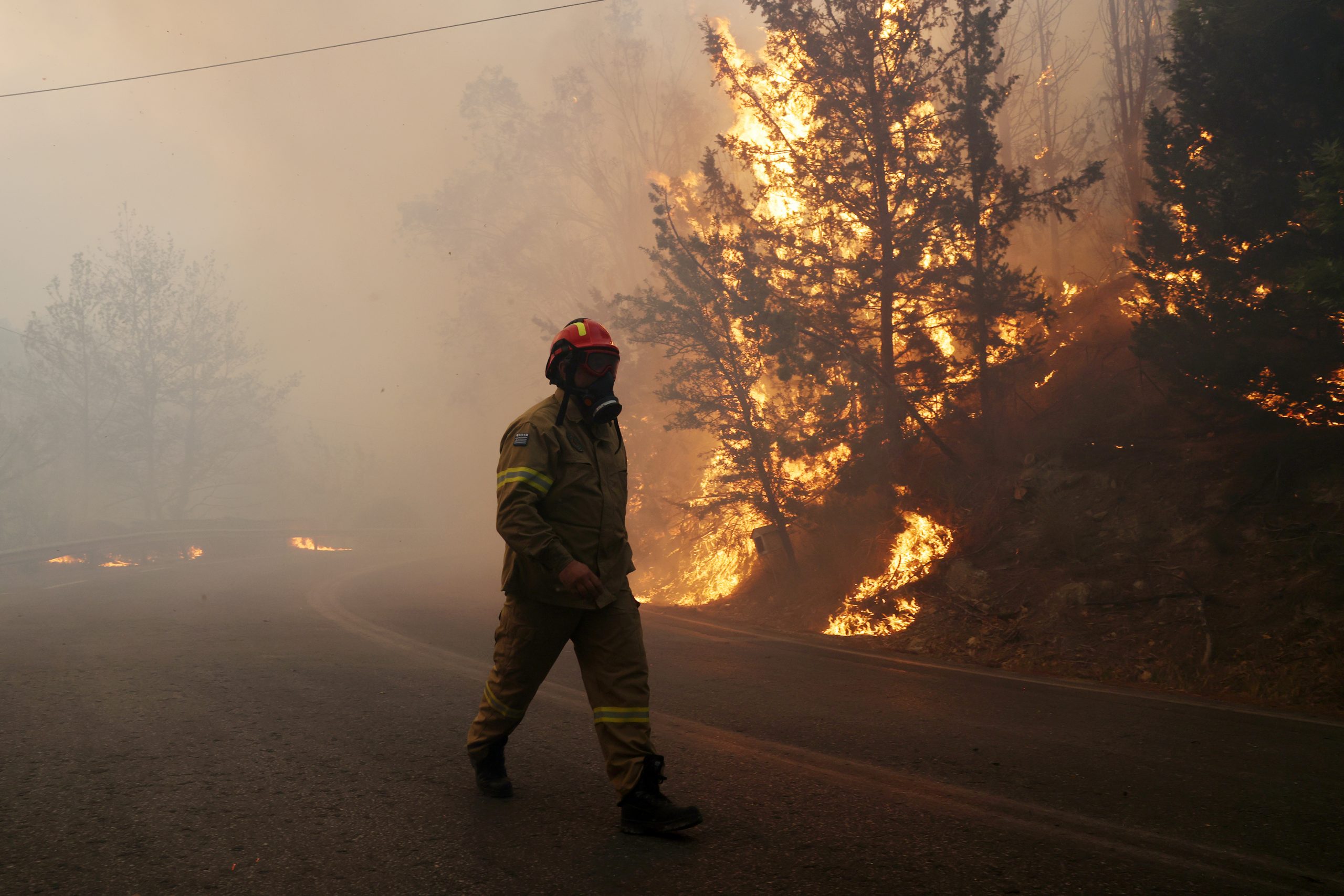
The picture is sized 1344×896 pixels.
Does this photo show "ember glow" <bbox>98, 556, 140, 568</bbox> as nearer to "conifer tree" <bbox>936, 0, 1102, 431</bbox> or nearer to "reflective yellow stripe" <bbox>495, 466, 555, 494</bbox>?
"conifer tree" <bbox>936, 0, 1102, 431</bbox>

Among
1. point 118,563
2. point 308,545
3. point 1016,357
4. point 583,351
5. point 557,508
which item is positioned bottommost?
point 118,563

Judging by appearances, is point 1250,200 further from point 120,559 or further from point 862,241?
point 120,559

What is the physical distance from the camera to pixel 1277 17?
8.35 metres

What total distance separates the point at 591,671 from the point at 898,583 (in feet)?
25.7

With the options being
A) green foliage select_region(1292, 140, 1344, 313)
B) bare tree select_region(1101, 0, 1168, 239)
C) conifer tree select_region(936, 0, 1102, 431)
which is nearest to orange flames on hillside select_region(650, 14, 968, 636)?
conifer tree select_region(936, 0, 1102, 431)

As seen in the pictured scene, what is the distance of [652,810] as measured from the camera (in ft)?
11.7

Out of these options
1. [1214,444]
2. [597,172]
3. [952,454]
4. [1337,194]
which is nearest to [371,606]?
[952,454]

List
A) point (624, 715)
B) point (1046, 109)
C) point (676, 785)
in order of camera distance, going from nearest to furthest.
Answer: point (624, 715) → point (676, 785) → point (1046, 109)

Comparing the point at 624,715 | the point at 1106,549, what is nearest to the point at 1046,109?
the point at 1106,549

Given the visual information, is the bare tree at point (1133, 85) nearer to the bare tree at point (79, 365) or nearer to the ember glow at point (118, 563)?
the ember glow at point (118, 563)

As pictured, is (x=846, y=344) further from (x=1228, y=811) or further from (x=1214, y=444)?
(x=1228, y=811)

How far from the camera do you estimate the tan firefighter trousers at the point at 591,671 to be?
3682 millimetres

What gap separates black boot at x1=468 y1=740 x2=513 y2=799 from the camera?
13.2 ft

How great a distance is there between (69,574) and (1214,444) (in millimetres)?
20498
